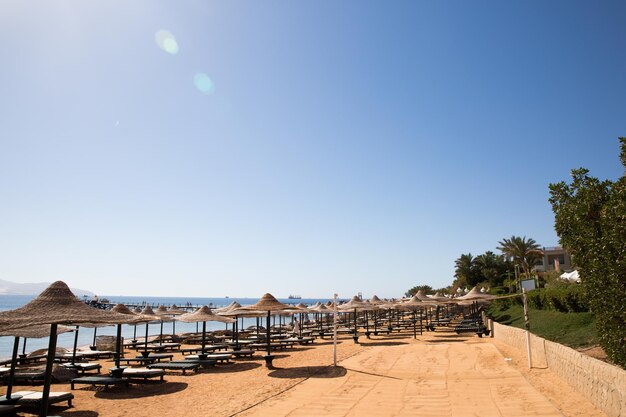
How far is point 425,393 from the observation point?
1030 centimetres

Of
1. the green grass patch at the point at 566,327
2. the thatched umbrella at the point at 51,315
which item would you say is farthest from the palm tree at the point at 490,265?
the thatched umbrella at the point at 51,315

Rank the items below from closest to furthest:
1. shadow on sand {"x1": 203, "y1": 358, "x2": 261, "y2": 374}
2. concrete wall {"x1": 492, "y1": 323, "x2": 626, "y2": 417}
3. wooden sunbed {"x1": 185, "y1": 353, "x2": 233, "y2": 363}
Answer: concrete wall {"x1": 492, "y1": 323, "x2": 626, "y2": 417}, shadow on sand {"x1": 203, "y1": 358, "x2": 261, "y2": 374}, wooden sunbed {"x1": 185, "y1": 353, "x2": 233, "y2": 363}

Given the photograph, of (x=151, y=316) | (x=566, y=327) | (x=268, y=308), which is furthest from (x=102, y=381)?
(x=566, y=327)

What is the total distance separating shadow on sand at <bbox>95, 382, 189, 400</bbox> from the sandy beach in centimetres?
3

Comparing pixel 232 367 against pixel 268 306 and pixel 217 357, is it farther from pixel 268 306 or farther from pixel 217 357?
pixel 268 306

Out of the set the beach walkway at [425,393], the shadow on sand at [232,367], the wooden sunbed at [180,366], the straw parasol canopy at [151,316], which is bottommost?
the shadow on sand at [232,367]

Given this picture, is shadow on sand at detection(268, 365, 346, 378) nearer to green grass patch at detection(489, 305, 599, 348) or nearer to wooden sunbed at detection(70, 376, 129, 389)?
wooden sunbed at detection(70, 376, 129, 389)

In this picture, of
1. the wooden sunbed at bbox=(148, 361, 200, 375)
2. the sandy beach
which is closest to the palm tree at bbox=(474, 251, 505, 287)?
the sandy beach

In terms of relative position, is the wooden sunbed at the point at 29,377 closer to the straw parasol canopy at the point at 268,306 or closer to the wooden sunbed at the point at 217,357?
the wooden sunbed at the point at 217,357

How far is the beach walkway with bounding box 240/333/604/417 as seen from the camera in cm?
867

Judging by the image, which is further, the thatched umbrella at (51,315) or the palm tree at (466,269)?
the palm tree at (466,269)

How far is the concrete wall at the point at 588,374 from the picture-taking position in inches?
290

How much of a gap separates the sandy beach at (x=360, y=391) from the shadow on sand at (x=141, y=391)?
32mm

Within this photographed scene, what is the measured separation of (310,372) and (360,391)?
376 cm
